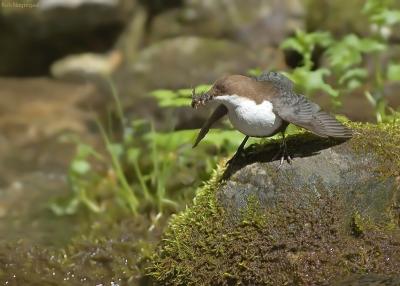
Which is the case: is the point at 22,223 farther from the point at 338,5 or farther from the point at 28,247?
the point at 338,5

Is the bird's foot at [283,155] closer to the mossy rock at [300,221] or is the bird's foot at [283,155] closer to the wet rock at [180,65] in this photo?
the mossy rock at [300,221]

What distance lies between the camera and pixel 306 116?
10.2 ft

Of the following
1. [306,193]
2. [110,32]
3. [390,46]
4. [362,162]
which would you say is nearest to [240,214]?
[306,193]

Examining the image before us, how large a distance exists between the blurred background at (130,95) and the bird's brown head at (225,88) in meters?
1.15

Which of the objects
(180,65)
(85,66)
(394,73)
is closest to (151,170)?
(394,73)

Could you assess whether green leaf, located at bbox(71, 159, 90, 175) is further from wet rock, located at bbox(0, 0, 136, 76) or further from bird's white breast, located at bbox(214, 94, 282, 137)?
wet rock, located at bbox(0, 0, 136, 76)

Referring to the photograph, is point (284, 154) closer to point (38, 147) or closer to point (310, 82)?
point (310, 82)

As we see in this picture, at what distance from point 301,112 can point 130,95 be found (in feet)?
14.3

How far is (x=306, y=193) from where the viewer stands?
3.25 meters

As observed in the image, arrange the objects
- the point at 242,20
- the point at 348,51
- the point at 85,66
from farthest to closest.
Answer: the point at 85,66
the point at 242,20
the point at 348,51

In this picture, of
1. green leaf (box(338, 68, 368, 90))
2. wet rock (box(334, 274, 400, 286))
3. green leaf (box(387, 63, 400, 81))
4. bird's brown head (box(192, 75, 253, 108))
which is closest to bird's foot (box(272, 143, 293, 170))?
bird's brown head (box(192, 75, 253, 108))

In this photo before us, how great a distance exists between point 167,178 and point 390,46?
3801mm

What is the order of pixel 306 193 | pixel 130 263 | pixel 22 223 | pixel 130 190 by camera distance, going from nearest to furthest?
1. pixel 306 193
2. pixel 130 263
3. pixel 130 190
4. pixel 22 223

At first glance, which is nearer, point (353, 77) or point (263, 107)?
point (263, 107)
